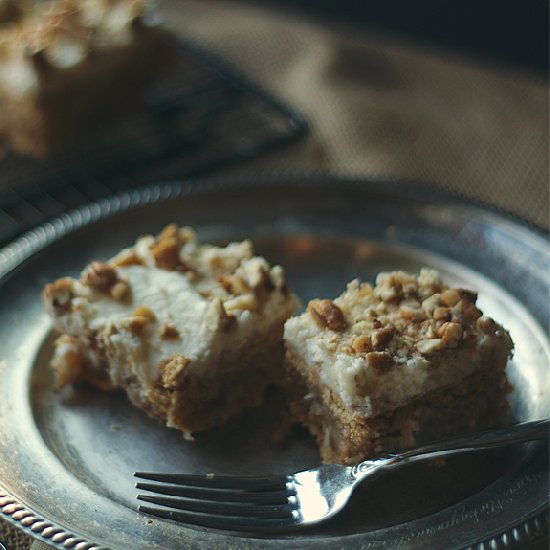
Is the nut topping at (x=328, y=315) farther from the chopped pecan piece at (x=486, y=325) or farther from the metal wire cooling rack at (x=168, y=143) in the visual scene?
the metal wire cooling rack at (x=168, y=143)

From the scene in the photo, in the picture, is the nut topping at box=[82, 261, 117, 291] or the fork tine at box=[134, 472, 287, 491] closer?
the fork tine at box=[134, 472, 287, 491]

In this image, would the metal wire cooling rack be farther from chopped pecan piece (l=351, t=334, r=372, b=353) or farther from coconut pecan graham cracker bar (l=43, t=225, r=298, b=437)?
chopped pecan piece (l=351, t=334, r=372, b=353)

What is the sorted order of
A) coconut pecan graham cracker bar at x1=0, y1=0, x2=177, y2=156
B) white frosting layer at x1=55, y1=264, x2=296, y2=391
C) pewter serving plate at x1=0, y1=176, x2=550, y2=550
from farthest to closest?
coconut pecan graham cracker bar at x1=0, y1=0, x2=177, y2=156 < white frosting layer at x1=55, y1=264, x2=296, y2=391 < pewter serving plate at x1=0, y1=176, x2=550, y2=550

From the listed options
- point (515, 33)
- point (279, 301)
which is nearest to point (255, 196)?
point (279, 301)

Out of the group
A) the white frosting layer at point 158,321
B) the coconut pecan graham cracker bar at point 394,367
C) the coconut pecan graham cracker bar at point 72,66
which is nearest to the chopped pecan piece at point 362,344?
the coconut pecan graham cracker bar at point 394,367

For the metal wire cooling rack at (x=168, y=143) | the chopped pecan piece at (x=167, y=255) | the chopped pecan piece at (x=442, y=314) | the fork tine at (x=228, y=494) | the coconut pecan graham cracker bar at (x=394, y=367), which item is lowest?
the fork tine at (x=228, y=494)

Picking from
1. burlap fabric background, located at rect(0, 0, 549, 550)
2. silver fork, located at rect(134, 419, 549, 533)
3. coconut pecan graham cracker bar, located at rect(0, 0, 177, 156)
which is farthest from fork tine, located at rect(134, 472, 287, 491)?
coconut pecan graham cracker bar, located at rect(0, 0, 177, 156)

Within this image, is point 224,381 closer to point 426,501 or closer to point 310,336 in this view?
point 310,336

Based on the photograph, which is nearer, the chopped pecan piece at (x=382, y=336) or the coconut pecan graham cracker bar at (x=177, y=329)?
the chopped pecan piece at (x=382, y=336)
